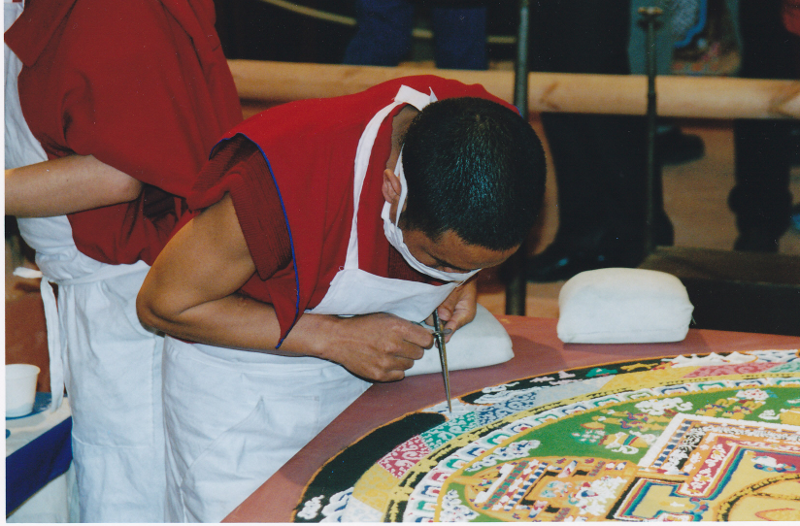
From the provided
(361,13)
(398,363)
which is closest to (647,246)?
(361,13)

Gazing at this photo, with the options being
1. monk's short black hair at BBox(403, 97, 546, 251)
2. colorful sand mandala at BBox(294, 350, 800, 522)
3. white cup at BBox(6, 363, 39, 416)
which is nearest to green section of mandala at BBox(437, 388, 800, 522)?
colorful sand mandala at BBox(294, 350, 800, 522)

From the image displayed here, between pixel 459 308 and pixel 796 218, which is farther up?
pixel 459 308

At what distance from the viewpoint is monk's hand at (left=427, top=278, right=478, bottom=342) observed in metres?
1.42

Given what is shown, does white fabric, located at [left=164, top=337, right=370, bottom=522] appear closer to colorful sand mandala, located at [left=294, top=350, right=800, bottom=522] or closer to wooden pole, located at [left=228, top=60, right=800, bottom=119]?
colorful sand mandala, located at [left=294, top=350, right=800, bottom=522]

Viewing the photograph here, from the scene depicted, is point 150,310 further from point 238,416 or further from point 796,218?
point 796,218

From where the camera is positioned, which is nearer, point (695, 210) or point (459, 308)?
point (459, 308)

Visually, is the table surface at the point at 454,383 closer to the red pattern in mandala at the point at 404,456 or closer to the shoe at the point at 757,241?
the red pattern in mandala at the point at 404,456

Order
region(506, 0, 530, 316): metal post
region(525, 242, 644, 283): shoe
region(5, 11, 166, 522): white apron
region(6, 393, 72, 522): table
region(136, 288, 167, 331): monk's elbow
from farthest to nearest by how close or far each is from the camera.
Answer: region(525, 242, 644, 283): shoe
region(506, 0, 530, 316): metal post
region(5, 11, 166, 522): white apron
region(6, 393, 72, 522): table
region(136, 288, 167, 331): monk's elbow

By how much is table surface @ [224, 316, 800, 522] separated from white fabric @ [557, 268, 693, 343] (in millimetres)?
25

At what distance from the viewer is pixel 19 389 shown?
1.52m

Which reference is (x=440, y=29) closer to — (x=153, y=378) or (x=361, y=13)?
(x=361, y=13)

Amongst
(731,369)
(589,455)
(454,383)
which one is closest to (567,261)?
(731,369)

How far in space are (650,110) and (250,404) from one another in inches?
69.2

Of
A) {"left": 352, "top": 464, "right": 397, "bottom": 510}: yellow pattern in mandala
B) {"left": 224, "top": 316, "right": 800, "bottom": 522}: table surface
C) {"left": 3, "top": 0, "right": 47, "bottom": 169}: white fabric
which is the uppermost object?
{"left": 3, "top": 0, "right": 47, "bottom": 169}: white fabric
